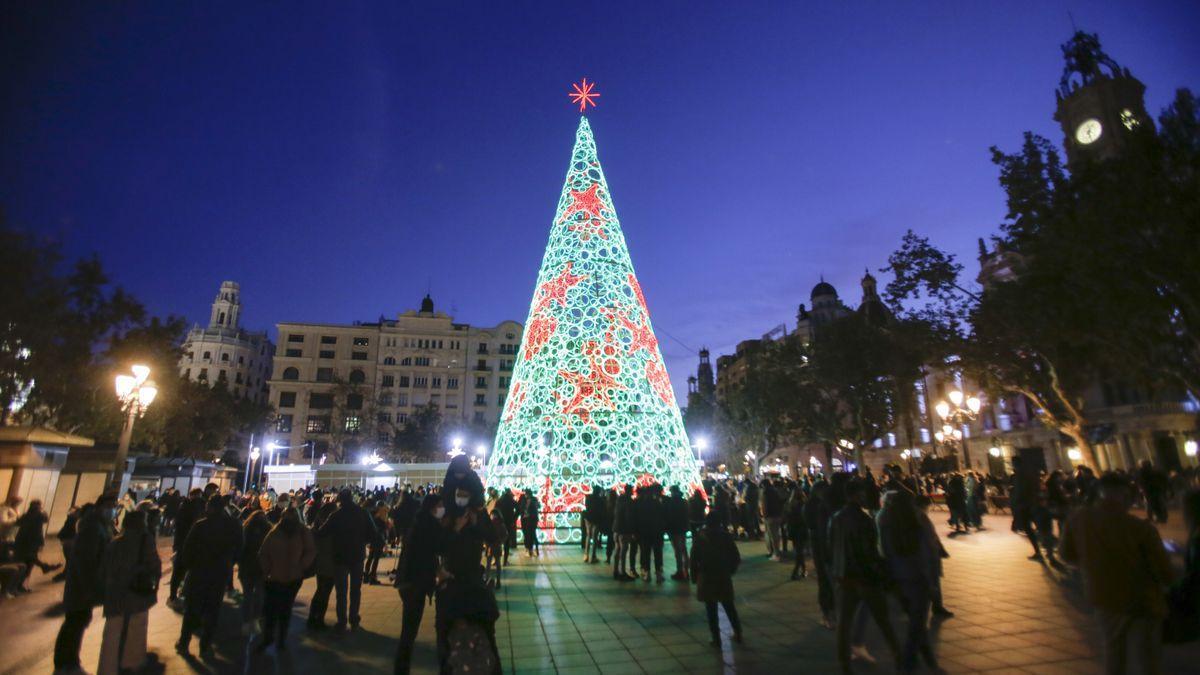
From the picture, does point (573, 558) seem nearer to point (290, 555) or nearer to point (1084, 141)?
point (290, 555)

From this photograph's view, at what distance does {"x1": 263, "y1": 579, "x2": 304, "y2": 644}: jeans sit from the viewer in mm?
6363

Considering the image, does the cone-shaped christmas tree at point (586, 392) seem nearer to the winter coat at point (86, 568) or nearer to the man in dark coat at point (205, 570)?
the man in dark coat at point (205, 570)

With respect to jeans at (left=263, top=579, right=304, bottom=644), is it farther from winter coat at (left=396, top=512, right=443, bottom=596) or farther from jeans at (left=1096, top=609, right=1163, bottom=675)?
jeans at (left=1096, top=609, right=1163, bottom=675)

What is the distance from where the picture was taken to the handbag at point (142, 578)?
5.64 meters

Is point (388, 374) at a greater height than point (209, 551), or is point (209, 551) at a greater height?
point (388, 374)

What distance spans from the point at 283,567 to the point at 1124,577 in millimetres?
7286

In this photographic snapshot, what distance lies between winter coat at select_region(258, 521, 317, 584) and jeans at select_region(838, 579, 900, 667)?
5559mm

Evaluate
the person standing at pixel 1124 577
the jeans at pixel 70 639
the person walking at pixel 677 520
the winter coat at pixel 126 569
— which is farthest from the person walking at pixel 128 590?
the person standing at pixel 1124 577

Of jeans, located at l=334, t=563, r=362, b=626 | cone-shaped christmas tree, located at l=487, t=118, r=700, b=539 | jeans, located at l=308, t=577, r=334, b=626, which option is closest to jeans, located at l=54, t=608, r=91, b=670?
jeans, located at l=308, t=577, r=334, b=626

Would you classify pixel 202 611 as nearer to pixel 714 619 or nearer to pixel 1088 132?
pixel 714 619

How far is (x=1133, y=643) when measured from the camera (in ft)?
12.1

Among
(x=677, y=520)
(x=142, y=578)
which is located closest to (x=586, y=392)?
(x=677, y=520)

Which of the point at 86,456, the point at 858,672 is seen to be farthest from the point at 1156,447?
the point at 86,456

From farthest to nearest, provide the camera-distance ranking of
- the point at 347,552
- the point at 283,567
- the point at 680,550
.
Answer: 1. the point at 680,550
2. the point at 347,552
3. the point at 283,567
